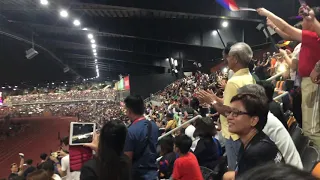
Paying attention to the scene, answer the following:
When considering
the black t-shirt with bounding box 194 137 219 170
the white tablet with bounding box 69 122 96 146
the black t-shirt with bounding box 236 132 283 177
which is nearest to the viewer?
the black t-shirt with bounding box 236 132 283 177

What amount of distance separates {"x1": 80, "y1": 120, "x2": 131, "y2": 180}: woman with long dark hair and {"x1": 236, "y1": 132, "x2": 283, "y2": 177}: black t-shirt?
0.88 m

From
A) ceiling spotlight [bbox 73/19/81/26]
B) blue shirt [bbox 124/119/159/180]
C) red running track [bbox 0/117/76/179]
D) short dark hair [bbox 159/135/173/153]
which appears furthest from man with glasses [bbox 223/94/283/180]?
red running track [bbox 0/117/76/179]

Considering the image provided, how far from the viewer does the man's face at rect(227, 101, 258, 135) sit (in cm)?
195

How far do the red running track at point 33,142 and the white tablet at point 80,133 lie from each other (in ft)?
43.7

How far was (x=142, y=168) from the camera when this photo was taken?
9.76 feet

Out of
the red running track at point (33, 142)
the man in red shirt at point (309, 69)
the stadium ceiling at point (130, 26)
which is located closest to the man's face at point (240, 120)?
the man in red shirt at point (309, 69)

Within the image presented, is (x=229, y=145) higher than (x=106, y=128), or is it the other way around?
(x=106, y=128)

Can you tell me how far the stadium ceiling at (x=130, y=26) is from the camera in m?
11.5

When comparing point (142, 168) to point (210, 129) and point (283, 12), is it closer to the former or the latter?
point (210, 129)

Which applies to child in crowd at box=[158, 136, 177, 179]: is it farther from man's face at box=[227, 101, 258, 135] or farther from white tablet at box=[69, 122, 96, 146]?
man's face at box=[227, 101, 258, 135]

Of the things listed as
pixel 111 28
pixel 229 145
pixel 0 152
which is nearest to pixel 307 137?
pixel 229 145

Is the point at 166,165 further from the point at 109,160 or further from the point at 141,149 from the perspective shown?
the point at 109,160

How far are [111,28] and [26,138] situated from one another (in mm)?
14539

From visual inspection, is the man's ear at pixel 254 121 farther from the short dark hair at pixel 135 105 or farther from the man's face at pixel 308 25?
the short dark hair at pixel 135 105
